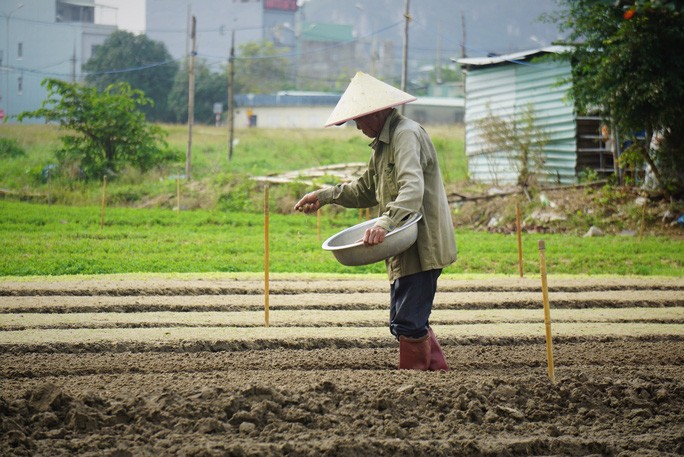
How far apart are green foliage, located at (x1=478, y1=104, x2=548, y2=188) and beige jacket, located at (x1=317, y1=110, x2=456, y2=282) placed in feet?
Result: 51.1

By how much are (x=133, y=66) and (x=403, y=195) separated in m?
46.6

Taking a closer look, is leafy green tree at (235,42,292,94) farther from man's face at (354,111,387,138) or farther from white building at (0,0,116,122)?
man's face at (354,111,387,138)

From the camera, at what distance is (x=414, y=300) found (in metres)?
5.74

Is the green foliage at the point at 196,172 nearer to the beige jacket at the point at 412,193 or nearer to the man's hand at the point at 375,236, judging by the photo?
the beige jacket at the point at 412,193

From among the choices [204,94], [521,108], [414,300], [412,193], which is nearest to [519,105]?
[521,108]

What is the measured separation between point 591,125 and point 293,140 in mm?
19529

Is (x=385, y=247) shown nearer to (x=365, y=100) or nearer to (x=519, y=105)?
(x=365, y=100)

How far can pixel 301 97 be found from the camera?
60250mm

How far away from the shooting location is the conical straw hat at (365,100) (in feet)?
18.9

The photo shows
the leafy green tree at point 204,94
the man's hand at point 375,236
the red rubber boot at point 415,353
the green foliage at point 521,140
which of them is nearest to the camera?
the man's hand at point 375,236

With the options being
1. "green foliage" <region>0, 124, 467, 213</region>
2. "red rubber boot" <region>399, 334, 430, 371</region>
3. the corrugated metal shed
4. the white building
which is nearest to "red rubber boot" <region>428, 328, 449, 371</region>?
"red rubber boot" <region>399, 334, 430, 371</region>

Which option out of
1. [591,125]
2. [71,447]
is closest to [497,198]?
[591,125]

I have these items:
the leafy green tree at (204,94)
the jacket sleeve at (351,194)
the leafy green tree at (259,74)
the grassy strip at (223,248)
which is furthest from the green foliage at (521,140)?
the leafy green tree at (259,74)

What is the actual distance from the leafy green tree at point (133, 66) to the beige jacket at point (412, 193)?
44092 millimetres
